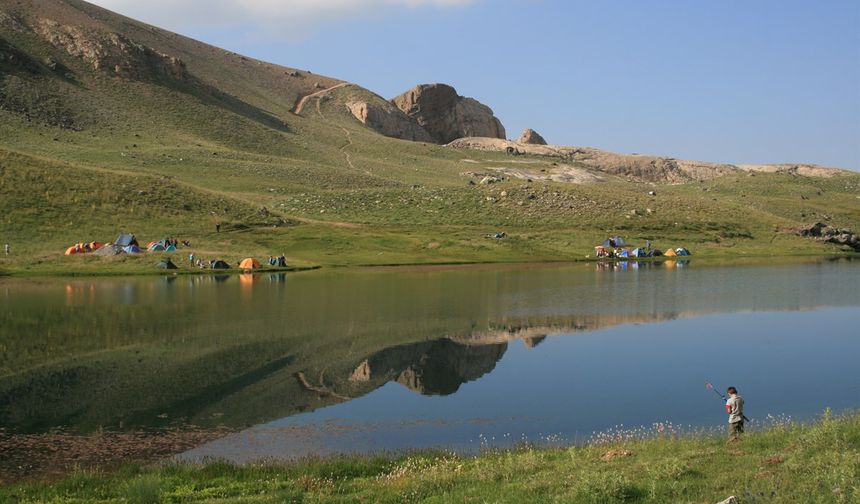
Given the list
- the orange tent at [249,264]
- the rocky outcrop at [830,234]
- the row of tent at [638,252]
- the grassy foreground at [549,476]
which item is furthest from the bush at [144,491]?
the rocky outcrop at [830,234]

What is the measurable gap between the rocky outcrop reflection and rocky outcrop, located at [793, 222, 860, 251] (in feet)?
246

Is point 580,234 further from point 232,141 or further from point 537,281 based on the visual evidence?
point 232,141

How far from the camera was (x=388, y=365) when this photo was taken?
29.2m

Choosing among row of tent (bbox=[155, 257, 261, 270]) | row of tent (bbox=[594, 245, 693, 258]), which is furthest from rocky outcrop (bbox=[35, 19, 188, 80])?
row of tent (bbox=[594, 245, 693, 258])

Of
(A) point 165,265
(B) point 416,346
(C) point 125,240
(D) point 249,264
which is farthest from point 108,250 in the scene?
(B) point 416,346

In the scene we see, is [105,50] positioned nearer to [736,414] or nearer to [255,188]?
[255,188]

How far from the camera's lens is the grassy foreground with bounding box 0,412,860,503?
12.3 meters

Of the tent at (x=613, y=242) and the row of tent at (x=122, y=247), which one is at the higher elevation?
the tent at (x=613, y=242)

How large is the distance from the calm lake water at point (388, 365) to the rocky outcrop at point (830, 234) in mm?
46272

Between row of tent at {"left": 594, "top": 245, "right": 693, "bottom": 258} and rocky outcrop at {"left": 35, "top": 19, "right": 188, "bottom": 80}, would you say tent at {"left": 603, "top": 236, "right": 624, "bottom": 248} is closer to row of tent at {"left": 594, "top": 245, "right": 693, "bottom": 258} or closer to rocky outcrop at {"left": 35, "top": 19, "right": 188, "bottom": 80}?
row of tent at {"left": 594, "top": 245, "right": 693, "bottom": 258}

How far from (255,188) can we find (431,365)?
92.0 meters

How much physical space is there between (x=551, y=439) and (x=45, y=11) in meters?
175

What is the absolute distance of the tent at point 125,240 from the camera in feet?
233

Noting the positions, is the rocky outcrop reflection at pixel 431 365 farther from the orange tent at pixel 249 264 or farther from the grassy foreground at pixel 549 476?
the orange tent at pixel 249 264
